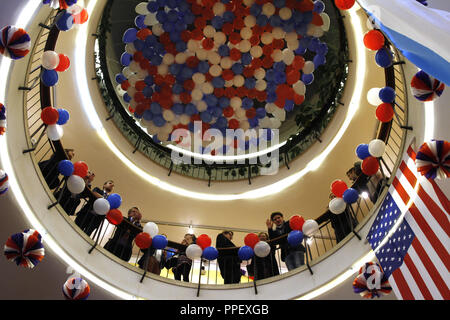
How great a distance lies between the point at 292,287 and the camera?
6.41 m

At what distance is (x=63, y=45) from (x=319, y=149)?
6314mm

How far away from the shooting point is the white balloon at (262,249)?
21.7 feet

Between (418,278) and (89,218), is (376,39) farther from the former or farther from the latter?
(89,218)

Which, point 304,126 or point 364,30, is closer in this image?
point 364,30

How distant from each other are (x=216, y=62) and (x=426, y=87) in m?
4.99

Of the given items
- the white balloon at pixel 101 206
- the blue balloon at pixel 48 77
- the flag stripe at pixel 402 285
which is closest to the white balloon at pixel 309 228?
the flag stripe at pixel 402 285

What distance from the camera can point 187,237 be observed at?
7422 mm

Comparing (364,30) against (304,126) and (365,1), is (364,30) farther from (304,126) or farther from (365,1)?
(365,1)

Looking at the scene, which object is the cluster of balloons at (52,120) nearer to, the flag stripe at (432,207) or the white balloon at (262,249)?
the white balloon at (262,249)

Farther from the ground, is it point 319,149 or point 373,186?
point 319,149

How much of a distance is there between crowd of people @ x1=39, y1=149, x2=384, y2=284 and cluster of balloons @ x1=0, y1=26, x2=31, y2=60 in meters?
2.47

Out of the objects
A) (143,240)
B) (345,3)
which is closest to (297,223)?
(143,240)
